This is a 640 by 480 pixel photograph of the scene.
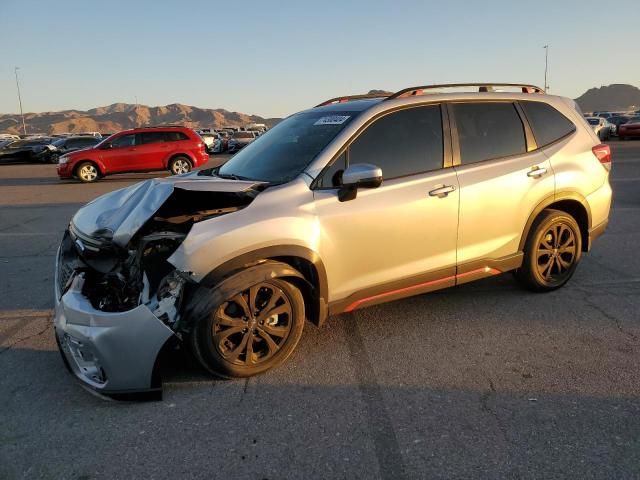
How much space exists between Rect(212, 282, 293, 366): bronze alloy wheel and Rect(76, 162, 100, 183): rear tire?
51.1ft

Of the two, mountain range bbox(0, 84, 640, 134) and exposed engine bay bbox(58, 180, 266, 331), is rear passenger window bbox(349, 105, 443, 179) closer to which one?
exposed engine bay bbox(58, 180, 266, 331)

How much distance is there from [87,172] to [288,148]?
1495cm

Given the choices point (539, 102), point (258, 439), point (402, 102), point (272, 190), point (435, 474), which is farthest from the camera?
point (539, 102)

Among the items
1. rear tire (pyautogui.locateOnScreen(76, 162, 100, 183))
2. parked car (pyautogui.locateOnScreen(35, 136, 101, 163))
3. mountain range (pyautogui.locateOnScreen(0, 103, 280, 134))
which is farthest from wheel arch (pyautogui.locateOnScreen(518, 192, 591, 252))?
mountain range (pyautogui.locateOnScreen(0, 103, 280, 134))

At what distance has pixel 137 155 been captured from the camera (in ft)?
57.2

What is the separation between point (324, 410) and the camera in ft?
9.85

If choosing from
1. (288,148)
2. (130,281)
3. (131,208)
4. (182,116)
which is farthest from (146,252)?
(182,116)

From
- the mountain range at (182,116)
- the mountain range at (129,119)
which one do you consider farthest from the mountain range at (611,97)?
the mountain range at (129,119)

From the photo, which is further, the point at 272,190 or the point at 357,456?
the point at 272,190

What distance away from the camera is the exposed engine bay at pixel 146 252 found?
3129 millimetres

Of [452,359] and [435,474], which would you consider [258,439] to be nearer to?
[435,474]

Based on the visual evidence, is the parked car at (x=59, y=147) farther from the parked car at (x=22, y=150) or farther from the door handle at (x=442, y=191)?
the door handle at (x=442, y=191)

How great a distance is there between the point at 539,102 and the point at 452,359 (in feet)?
8.59

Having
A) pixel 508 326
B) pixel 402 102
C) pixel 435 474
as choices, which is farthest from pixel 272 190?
pixel 508 326
